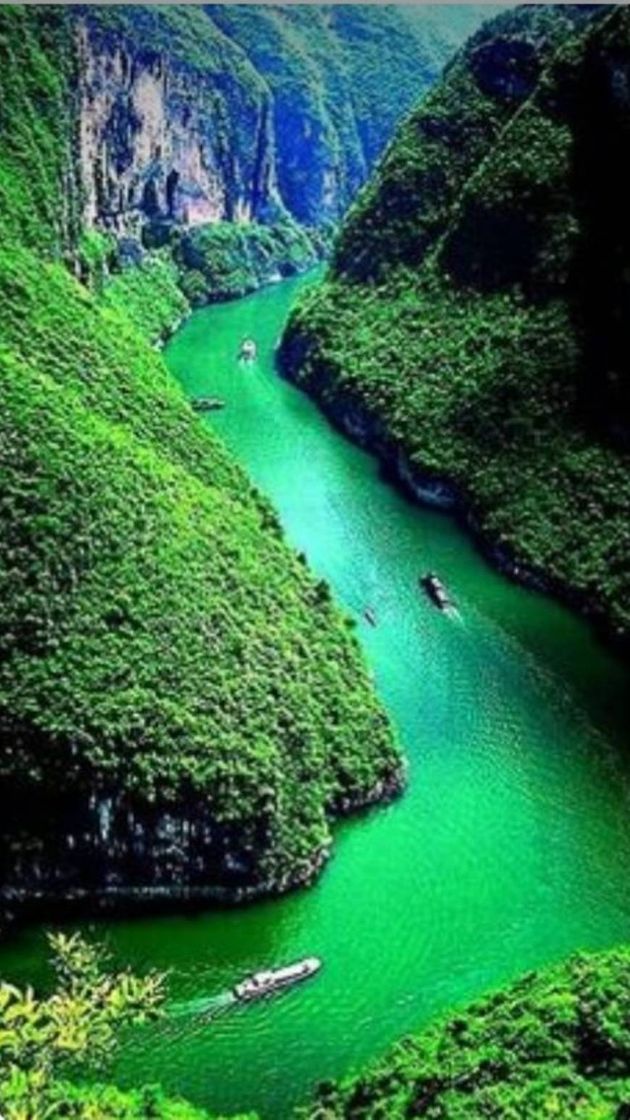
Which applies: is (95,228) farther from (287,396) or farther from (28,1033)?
(28,1033)

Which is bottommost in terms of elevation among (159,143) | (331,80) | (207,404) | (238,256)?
(207,404)

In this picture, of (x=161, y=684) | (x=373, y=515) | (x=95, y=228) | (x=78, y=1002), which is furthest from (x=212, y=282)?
(x=78, y=1002)

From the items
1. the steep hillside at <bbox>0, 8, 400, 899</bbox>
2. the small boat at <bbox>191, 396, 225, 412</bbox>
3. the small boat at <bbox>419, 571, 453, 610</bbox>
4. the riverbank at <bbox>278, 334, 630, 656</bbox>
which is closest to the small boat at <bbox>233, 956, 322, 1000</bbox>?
the steep hillside at <bbox>0, 8, 400, 899</bbox>

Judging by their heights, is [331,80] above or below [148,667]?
above

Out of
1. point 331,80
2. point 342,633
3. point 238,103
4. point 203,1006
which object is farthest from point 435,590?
point 331,80

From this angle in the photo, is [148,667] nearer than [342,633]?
Yes

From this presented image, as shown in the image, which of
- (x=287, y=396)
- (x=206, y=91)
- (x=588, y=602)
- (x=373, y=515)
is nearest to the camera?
(x=588, y=602)

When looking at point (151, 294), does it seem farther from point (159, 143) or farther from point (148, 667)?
point (148, 667)
